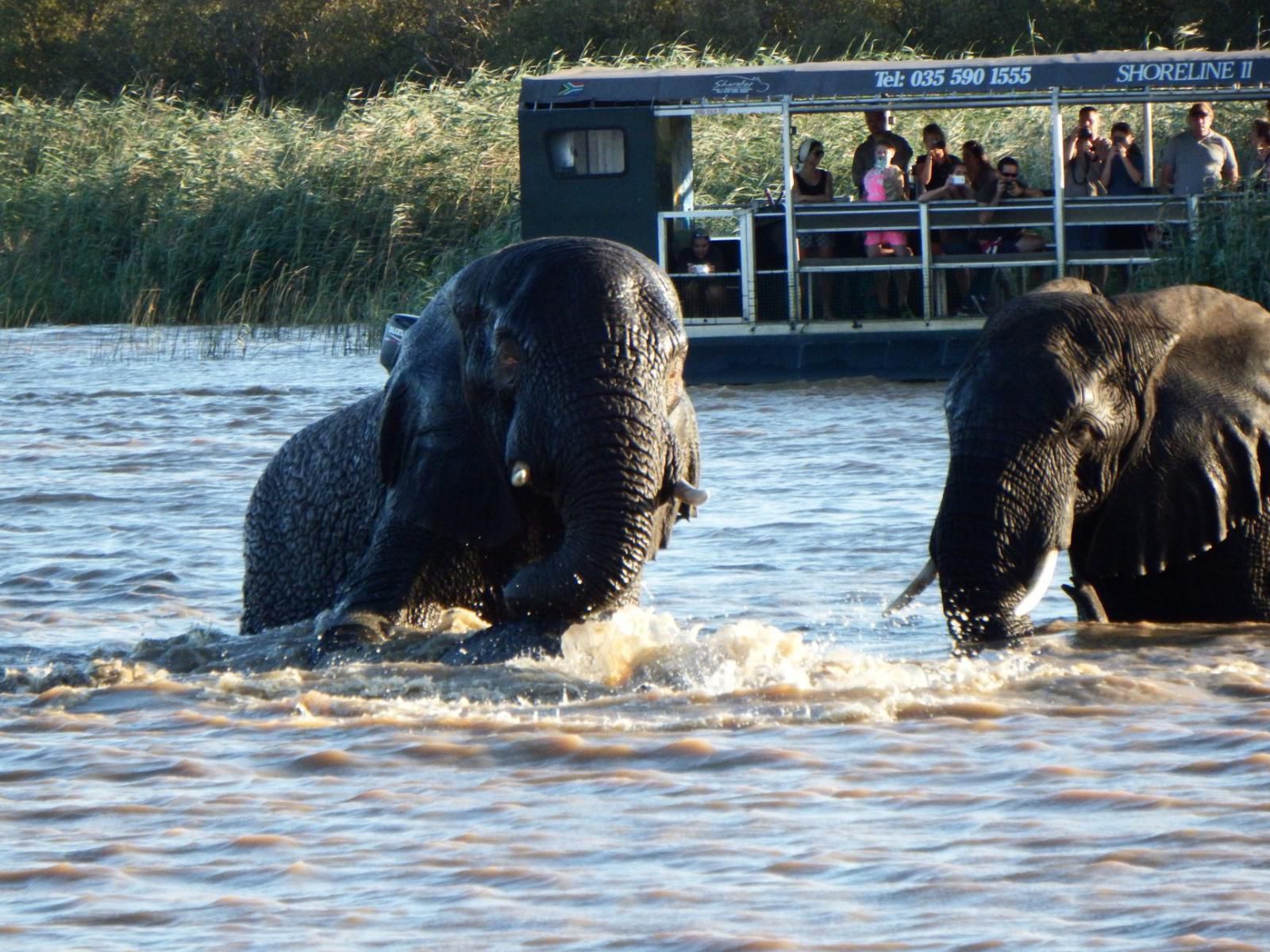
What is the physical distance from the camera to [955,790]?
5.35m

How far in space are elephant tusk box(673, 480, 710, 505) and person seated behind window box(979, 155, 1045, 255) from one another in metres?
10.7

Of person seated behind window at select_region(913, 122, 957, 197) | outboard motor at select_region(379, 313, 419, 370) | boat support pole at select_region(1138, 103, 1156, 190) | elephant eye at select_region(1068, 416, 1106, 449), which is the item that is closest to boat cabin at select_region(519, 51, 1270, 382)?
person seated behind window at select_region(913, 122, 957, 197)

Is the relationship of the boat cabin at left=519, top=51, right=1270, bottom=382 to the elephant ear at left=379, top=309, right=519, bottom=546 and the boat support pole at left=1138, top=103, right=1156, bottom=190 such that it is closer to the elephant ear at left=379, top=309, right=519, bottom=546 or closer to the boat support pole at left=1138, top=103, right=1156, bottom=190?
the boat support pole at left=1138, top=103, right=1156, bottom=190

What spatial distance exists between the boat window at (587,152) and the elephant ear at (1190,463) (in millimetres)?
10555

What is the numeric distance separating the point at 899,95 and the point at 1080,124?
1389mm

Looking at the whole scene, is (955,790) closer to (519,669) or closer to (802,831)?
(802,831)

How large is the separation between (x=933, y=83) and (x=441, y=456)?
1098 cm

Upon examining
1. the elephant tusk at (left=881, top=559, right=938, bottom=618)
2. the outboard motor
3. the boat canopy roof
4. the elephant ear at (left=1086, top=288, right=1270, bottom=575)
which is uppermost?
the boat canopy roof

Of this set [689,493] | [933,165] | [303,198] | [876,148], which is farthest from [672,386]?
[303,198]

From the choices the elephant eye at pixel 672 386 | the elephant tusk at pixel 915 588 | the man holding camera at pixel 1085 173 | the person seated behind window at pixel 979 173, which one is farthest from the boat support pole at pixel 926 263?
the elephant eye at pixel 672 386

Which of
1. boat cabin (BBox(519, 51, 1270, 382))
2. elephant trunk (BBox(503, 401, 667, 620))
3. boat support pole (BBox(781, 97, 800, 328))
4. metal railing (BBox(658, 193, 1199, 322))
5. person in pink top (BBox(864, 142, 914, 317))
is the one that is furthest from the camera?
person in pink top (BBox(864, 142, 914, 317))

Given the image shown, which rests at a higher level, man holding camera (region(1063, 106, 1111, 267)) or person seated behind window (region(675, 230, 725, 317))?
man holding camera (region(1063, 106, 1111, 267))

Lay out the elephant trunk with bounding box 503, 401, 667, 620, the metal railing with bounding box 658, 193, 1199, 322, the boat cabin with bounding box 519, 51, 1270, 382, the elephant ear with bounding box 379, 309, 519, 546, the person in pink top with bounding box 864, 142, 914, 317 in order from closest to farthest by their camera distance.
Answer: the elephant trunk with bounding box 503, 401, 667, 620 → the elephant ear with bounding box 379, 309, 519, 546 → the metal railing with bounding box 658, 193, 1199, 322 → the boat cabin with bounding box 519, 51, 1270, 382 → the person in pink top with bounding box 864, 142, 914, 317

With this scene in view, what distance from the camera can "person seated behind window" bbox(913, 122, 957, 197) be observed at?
1677 centimetres
